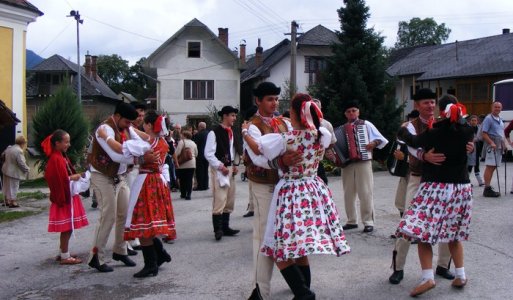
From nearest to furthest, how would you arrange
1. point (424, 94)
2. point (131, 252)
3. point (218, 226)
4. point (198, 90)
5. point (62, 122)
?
1. point (424, 94)
2. point (131, 252)
3. point (218, 226)
4. point (62, 122)
5. point (198, 90)

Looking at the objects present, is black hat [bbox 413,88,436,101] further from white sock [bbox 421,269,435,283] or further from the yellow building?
the yellow building

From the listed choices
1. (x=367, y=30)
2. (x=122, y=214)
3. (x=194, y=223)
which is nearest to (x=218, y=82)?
(x=367, y=30)

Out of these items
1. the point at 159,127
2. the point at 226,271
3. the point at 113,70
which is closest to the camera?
the point at 159,127

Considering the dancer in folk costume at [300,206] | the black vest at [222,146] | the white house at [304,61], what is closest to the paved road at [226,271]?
the dancer in folk costume at [300,206]

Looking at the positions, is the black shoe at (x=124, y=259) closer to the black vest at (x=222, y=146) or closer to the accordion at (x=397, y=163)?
the black vest at (x=222, y=146)

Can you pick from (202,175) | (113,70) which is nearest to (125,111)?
(202,175)

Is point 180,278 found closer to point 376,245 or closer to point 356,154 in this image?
point 376,245

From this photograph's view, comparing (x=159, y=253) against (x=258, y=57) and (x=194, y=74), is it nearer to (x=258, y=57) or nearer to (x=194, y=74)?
(x=194, y=74)

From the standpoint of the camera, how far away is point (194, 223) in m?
9.96

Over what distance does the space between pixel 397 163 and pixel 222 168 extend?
2.49m

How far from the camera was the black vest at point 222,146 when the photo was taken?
28.1 ft

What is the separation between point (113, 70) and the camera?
87.9m

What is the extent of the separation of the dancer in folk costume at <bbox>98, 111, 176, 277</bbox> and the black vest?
2149 millimetres

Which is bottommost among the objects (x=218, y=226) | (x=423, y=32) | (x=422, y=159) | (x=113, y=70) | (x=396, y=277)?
(x=396, y=277)
